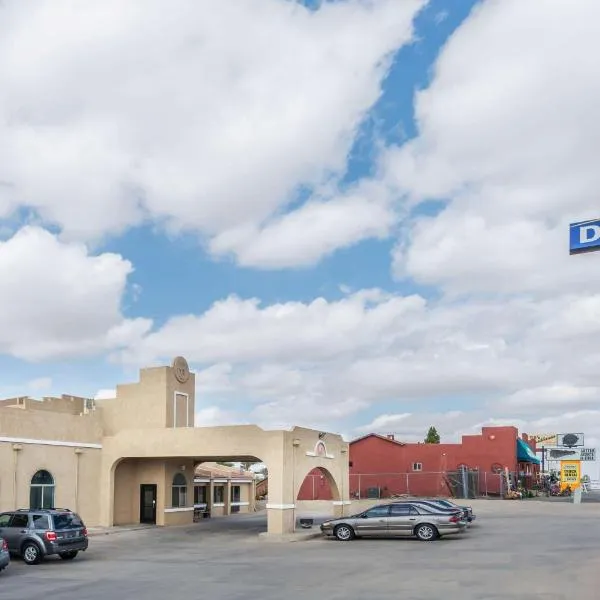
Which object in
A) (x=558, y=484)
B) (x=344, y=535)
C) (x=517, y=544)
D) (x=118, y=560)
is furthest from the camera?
(x=558, y=484)

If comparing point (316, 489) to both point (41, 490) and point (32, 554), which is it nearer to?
point (41, 490)

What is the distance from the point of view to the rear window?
23.7 m

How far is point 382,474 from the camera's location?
59719 mm

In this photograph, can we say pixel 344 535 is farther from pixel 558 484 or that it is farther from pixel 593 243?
pixel 558 484

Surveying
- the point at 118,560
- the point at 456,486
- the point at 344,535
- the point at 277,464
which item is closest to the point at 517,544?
the point at 344,535

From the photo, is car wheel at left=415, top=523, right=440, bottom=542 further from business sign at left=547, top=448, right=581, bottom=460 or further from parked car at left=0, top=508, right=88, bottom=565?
business sign at left=547, top=448, right=581, bottom=460

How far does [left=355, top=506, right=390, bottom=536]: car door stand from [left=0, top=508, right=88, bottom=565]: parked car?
1046cm

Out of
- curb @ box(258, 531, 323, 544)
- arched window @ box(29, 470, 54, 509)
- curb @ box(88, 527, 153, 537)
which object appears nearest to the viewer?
curb @ box(258, 531, 323, 544)

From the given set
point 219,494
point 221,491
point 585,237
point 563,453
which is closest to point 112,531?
point 219,494

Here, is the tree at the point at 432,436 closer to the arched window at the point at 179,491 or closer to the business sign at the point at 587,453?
the business sign at the point at 587,453

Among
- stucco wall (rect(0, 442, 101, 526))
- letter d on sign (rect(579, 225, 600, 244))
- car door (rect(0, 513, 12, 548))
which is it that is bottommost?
car door (rect(0, 513, 12, 548))

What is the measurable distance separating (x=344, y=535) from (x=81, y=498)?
12.2m

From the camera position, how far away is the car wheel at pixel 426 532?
95.1 ft

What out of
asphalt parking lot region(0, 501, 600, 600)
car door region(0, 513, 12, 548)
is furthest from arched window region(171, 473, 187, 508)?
car door region(0, 513, 12, 548)
